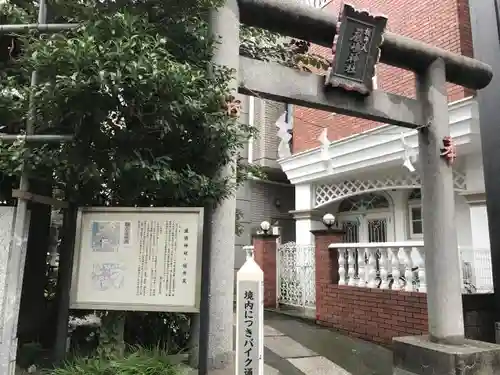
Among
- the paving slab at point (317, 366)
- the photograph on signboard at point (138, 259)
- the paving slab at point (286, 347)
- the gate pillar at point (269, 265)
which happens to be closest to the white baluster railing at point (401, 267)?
the paving slab at point (286, 347)

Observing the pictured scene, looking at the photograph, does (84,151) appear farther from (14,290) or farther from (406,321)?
(406,321)

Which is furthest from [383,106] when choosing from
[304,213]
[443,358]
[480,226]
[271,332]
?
[304,213]

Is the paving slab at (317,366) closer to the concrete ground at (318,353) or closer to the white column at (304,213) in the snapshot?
the concrete ground at (318,353)

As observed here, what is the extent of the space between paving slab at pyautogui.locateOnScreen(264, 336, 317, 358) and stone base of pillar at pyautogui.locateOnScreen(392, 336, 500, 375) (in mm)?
1355

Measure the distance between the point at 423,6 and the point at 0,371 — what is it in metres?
8.66

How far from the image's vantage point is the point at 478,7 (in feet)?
22.0

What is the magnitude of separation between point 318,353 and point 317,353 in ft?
0.05

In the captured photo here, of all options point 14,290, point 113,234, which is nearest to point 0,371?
point 14,290

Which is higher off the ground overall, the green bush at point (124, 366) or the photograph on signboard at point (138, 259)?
the photograph on signboard at point (138, 259)

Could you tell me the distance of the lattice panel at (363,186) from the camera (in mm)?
7544

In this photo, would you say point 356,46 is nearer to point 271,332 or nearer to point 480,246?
point 480,246

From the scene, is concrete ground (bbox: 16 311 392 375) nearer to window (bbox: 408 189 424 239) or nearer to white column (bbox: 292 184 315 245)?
white column (bbox: 292 184 315 245)

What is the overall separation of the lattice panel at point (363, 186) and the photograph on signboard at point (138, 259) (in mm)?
6013

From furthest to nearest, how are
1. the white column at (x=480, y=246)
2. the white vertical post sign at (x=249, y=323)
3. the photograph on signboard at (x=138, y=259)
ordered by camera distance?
the white column at (x=480, y=246), the photograph on signboard at (x=138, y=259), the white vertical post sign at (x=249, y=323)
